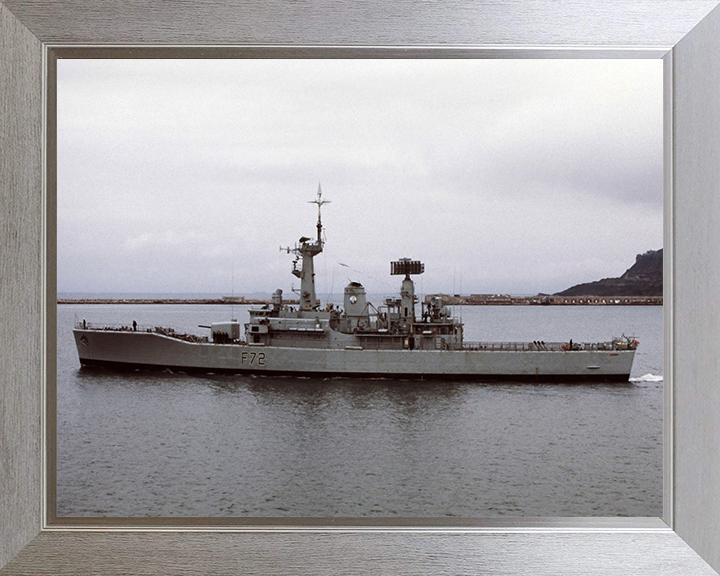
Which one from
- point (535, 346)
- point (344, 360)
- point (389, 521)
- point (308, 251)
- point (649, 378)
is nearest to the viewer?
point (389, 521)

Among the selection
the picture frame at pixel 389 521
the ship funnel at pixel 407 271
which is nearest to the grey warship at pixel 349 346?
the ship funnel at pixel 407 271

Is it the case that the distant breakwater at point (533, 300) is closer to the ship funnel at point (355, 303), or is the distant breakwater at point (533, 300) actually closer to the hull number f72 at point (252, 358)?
the ship funnel at point (355, 303)

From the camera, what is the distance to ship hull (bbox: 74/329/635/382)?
9.16ft

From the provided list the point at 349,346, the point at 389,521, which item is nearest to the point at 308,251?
the point at 389,521

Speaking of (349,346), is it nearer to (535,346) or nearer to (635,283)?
(535,346)

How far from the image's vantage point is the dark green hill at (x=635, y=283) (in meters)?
1.85

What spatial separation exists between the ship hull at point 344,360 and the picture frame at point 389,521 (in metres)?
0.88

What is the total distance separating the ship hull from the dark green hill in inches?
12.6

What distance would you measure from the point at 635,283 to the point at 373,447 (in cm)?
Answer: 147

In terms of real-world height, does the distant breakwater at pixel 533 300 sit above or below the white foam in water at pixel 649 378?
above

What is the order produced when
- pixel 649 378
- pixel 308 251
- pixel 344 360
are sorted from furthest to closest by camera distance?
pixel 344 360, pixel 308 251, pixel 649 378

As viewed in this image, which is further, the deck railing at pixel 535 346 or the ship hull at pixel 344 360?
the ship hull at pixel 344 360

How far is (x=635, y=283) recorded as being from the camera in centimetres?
214

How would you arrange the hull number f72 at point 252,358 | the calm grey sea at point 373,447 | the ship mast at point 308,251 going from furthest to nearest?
1. the hull number f72 at point 252,358
2. the ship mast at point 308,251
3. the calm grey sea at point 373,447
